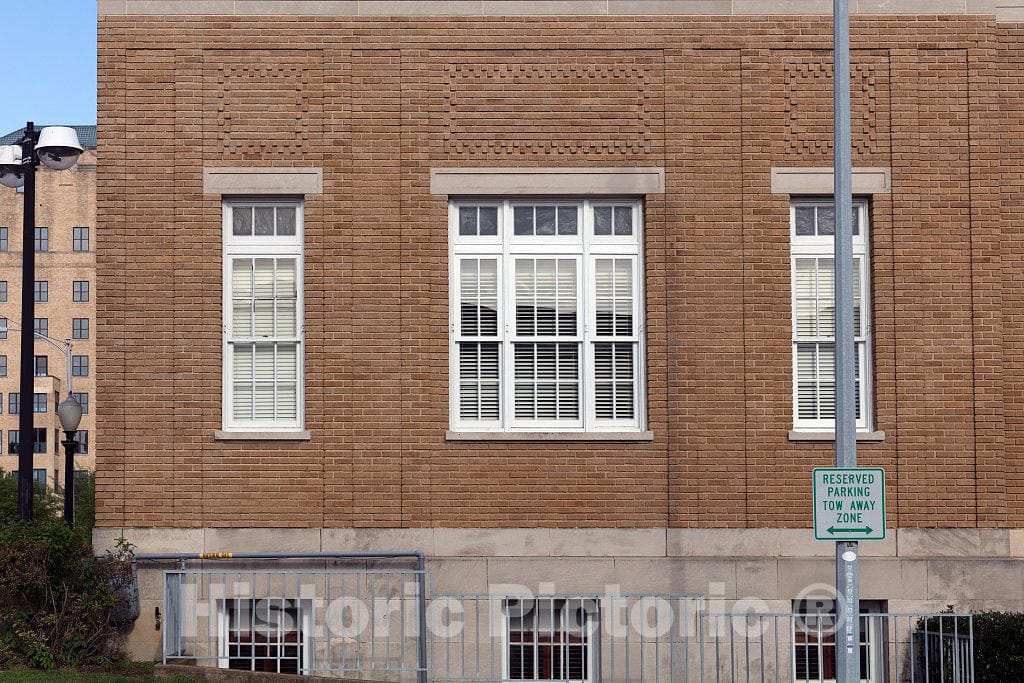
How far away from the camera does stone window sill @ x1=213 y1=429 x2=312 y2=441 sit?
42.4 ft

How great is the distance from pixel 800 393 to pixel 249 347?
639 centimetres

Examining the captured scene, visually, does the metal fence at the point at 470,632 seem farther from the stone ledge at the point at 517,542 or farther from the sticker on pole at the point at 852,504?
the sticker on pole at the point at 852,504

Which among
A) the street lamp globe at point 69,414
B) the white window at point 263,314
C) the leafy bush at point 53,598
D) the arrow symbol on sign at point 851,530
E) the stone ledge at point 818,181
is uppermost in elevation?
the stone ledge at point 818,181

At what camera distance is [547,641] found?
1306 cm

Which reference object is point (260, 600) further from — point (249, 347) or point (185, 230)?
point (185, 230)

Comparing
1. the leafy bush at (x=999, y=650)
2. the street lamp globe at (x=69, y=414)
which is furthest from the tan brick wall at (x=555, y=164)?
the street lamp globe at (x=69, y=414)

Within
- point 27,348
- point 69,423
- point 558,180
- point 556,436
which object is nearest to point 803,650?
point 556,436

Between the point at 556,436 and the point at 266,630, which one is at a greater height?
the point at 556,436

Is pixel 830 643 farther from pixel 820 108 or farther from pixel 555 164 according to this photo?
pixel 555 164

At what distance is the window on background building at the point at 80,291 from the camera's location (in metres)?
98.2

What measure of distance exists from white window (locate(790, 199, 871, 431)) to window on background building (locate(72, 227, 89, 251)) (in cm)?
9131

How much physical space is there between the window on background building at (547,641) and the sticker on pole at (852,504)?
147 inches

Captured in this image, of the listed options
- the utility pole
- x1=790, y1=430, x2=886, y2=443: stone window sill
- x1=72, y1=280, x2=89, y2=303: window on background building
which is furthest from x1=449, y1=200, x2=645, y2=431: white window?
x1=72, y1=280, x2=89, y2=303: window on background building

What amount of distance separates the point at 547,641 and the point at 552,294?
13.0 feet
